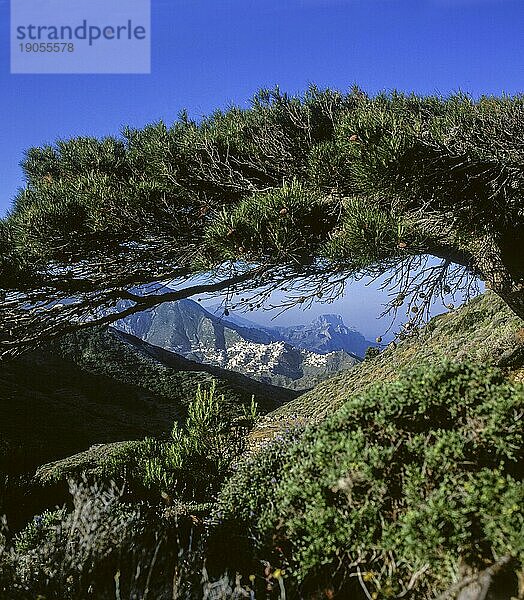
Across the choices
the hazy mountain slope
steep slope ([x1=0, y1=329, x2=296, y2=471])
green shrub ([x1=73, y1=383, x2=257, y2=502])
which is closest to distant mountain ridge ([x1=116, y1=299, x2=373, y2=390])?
steep slope ([x1=0, y1=329, x2=296, y2=471])

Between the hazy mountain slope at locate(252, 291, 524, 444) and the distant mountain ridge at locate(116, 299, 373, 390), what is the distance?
84.1 feet

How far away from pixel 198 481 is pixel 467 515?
209 inches

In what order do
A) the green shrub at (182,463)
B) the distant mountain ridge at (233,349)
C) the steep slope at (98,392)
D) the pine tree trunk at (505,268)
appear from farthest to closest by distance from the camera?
the distant mountain ridge at (233,349)
the steep slope at (98,392)
the green shrub at (182,463)
the pine tree trunk at (505,268)

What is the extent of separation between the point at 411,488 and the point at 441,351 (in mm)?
8066

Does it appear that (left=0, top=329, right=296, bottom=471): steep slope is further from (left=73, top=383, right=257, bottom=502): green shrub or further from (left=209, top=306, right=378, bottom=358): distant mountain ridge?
(left=209, top=306, right=378, bottom=358): distant mountain ridge

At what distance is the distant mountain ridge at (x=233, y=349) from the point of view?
58.1 metres

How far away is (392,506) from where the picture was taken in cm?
332

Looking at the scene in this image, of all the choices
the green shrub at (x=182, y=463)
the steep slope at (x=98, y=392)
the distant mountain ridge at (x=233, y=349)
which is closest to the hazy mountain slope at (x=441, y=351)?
the green shrub at (x=182, y=463)

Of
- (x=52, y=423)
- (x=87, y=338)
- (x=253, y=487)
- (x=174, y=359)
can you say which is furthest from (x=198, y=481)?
(x=174, y=359)

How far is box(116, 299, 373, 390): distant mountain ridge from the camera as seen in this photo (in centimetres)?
5812

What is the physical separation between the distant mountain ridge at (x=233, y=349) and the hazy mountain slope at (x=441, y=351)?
2564 cm

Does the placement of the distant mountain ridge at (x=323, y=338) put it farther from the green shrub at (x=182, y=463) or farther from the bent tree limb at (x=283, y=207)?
the bent tree limb at (x=283, y=207)

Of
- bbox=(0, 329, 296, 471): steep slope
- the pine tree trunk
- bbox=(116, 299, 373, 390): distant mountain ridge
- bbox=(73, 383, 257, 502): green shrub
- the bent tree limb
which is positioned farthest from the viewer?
bbox=(116, 299, 373, 390): distant mountain ridge

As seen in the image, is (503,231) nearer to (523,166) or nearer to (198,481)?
(523,166)
